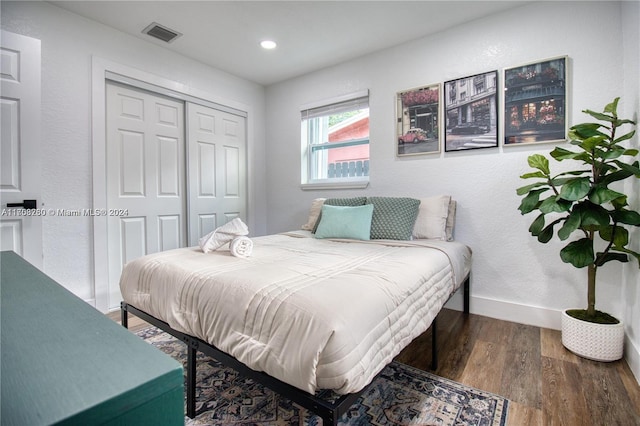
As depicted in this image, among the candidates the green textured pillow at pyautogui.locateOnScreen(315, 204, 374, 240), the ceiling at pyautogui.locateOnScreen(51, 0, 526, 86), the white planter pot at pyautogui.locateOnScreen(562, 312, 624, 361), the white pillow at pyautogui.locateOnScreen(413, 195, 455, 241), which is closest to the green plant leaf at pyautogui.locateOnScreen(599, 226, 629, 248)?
the white planter pot at pyautogui.locateOnScreen(562, 312, 624, 361)

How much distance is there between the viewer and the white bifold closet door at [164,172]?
2844 mm

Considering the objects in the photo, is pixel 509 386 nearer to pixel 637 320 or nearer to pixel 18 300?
pixel 637 320

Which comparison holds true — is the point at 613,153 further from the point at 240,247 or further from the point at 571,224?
the point at 240,247

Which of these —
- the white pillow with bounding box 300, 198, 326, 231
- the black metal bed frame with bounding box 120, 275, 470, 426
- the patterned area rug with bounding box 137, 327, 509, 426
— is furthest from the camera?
the white pillow with bounding box 300, 198, 326, 231

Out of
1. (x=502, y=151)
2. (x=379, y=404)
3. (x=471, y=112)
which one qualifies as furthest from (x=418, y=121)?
(x=379, y=404)

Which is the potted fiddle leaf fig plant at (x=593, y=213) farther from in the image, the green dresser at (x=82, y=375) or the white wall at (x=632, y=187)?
the green dresser at (x=82, y=375)

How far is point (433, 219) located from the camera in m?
2.63

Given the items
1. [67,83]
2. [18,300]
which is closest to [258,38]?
[67,83]

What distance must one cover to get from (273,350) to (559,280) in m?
2.37

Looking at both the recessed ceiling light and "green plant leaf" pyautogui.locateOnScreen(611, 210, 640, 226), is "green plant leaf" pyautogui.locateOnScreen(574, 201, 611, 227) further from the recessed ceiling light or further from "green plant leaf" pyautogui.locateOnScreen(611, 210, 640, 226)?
the recessed ceiling light

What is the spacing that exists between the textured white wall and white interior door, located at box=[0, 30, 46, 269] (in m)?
2.68

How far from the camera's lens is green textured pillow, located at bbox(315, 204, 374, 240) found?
2578 millimetres

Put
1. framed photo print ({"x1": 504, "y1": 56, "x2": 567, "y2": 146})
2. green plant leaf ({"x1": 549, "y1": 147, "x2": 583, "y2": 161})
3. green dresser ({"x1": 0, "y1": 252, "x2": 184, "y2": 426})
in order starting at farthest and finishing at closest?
framed photo print ({"x1": 504, "y1": 56, "x2": 567, "y2": 146}) < green plant leaf ({"x1": 549, "y1": 147, "x2": 583, "y2": 161}) < green dresser ({"x1": 0, "y1": 252, "x2": 184, "y2": 426})

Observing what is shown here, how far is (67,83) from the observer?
2521mm
